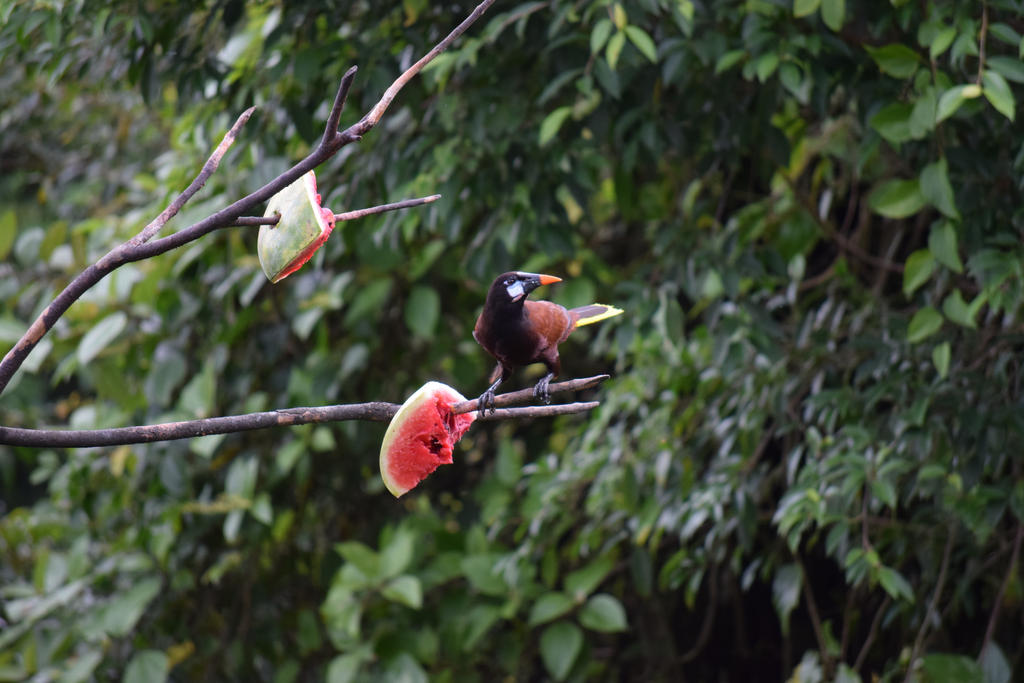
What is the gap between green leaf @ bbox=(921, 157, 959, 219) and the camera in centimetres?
151

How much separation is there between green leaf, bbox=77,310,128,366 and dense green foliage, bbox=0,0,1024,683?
2 cm

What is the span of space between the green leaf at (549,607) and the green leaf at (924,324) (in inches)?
40.1

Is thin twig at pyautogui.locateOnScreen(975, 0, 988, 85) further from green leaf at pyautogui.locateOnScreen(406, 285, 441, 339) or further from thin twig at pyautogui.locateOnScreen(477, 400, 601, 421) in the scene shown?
green leaf at pyautogui.locateOnScreen(406, 285, 441, 339)

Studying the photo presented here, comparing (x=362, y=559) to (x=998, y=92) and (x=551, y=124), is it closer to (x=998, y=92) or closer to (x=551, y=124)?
(x=551, y=124)

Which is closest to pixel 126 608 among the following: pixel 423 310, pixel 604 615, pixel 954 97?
pixel 423 310

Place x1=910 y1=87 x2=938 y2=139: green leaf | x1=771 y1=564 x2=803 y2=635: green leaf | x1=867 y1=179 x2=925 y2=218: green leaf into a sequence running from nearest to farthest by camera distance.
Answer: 1. x1=910 y1=87 x2=938 y2=139: green leaf
2. x1=867 y1=179 x2=925 y2=218: green leaf
3. x1=771 y1=564 x2=803 y2=635: green leaf

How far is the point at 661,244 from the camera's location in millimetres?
2023

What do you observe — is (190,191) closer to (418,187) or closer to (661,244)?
(418,187)

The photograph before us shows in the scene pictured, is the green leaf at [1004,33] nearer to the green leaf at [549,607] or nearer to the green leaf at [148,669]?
the green leaf at [549,607]

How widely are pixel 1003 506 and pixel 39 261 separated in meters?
2.18

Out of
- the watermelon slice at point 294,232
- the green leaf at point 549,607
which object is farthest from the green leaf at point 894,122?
the green leaf at point 549,607

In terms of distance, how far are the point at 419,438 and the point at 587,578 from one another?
145cm

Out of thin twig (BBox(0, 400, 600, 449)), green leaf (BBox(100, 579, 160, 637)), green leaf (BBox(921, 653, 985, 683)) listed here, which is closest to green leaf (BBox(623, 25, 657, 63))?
thin twig (BBox(0, 400, 600, 449))

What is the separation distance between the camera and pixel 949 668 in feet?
5.79
